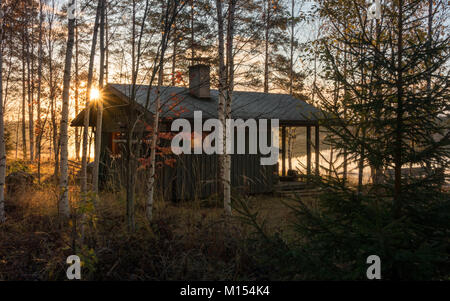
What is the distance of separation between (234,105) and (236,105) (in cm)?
8

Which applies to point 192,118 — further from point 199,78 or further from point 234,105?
point 234,105

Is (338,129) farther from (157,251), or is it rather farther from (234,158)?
(234,158)

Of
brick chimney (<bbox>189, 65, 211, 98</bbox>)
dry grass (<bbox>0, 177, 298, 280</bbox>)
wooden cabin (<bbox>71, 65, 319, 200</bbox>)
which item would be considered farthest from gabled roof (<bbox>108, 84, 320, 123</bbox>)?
dry grass (<bbox>0, 177, 298, 280</bbox>)

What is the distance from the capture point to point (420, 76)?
2947mm

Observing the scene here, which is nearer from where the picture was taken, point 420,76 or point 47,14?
point 420,76

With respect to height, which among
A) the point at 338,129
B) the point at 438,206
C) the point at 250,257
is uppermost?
the point at 338,129

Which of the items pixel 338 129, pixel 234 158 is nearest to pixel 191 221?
pixel 338 129

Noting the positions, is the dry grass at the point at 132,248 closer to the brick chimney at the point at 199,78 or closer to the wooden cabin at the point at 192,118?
the wooden cabin at the point at 192,118

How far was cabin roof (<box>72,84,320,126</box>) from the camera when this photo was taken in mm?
10377

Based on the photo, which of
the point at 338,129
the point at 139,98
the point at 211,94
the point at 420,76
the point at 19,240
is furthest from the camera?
the point at 211,94

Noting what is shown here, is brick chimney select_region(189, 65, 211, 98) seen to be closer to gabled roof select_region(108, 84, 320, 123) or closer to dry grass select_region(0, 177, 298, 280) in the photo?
gabled roof select_region(108, 84, 320, 123)

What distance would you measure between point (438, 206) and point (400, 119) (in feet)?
2.54

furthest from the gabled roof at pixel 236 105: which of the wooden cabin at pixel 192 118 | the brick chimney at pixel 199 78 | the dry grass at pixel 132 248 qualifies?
the dry grass at pixel 132 248

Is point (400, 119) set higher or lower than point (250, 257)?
higher
